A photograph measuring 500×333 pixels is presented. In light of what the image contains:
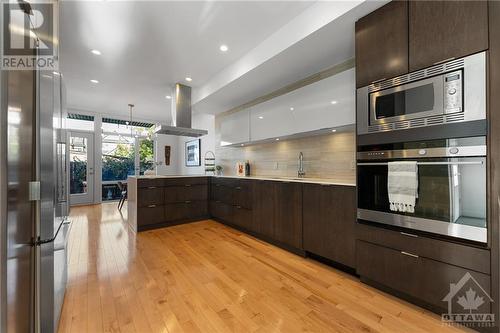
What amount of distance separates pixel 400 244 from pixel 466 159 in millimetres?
772

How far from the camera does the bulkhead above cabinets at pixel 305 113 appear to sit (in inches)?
98.1

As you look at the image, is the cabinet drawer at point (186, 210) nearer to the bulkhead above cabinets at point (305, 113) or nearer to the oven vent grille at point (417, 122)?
the bulkhead above cabinets at point (305, 113)

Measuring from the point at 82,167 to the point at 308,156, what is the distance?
6301 millimetres

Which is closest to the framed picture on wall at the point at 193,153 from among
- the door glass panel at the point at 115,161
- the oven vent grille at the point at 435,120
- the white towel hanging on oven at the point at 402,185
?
the door glass panel at the point at 115,161

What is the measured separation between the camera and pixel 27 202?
44.1 inches

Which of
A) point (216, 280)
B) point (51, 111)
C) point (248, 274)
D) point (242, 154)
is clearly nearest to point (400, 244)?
point (248, 274)

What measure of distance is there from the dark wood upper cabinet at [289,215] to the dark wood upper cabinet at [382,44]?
1397 millimetres

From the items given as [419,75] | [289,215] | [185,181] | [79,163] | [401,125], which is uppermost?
[419,75]

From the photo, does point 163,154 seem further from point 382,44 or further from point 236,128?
point 382,44

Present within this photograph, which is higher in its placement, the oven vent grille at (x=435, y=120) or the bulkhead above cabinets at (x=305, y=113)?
the bulkhead above cabinets at (x=305, y=113)

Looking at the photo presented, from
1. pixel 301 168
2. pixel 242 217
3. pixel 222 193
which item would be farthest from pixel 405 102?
pixel 222 193

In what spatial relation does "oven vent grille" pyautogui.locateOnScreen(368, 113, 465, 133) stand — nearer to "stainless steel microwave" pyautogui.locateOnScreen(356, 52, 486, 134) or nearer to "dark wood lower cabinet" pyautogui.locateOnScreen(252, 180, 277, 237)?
"stainless steel microwave" pyautogui.locateOnScreen(356, 52, 486, 134)

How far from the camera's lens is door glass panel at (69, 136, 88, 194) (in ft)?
19.4

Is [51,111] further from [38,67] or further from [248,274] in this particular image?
[248,274]
